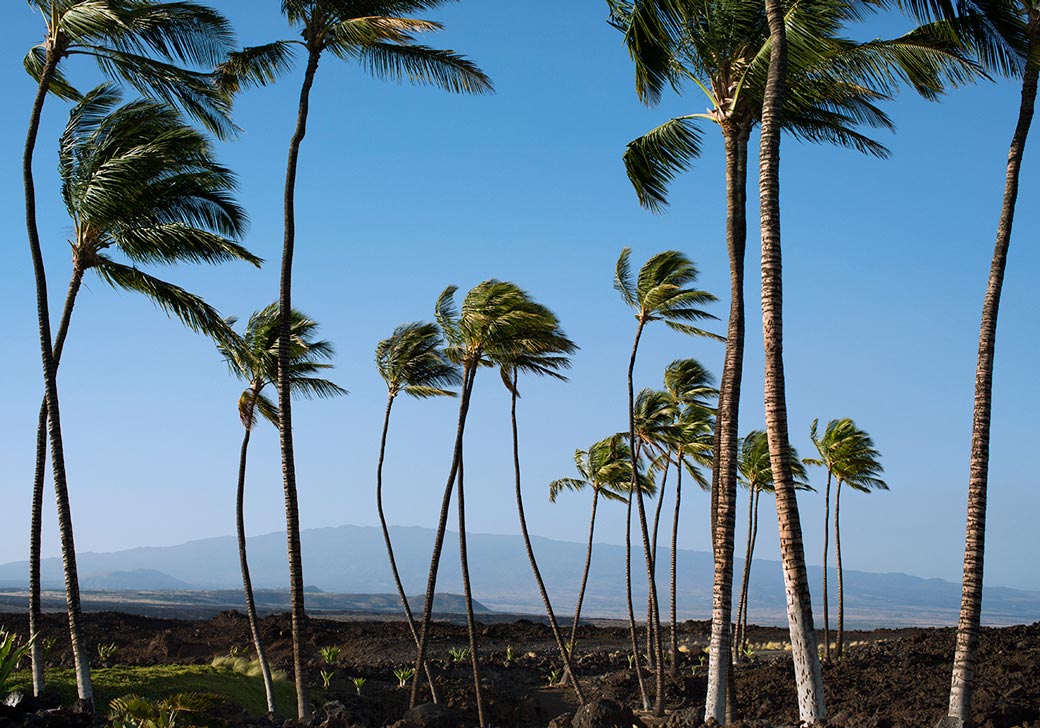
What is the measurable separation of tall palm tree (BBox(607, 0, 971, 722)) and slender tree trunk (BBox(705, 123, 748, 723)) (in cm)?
2

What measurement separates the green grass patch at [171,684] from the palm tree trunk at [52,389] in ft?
12.7

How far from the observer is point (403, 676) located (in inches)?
1118

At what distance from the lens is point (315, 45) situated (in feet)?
55.0

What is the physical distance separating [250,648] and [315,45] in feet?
74.8

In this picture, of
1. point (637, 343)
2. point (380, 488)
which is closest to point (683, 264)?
point (637, 343)

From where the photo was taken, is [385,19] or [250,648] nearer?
[385,19]

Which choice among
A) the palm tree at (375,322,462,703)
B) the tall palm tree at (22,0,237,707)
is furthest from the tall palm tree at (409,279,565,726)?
the tall palm tree at (22,0,237,707)

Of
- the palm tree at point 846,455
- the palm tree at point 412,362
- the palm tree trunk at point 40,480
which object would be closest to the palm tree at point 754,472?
the palm tree at point 846,455

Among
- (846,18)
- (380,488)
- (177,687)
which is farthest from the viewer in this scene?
(380,488)

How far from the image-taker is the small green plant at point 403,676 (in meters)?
27.5

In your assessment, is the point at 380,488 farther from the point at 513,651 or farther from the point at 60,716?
the point at 60,716

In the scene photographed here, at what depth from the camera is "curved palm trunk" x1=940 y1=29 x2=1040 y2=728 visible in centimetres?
1290

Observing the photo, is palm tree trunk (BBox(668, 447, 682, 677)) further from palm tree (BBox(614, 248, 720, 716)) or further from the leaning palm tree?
the leaning palm tree

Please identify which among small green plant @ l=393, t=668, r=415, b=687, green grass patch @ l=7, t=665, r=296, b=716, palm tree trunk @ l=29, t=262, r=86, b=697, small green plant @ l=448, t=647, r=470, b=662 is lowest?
small green plant @ l=448, t=647, r=470, b=662
